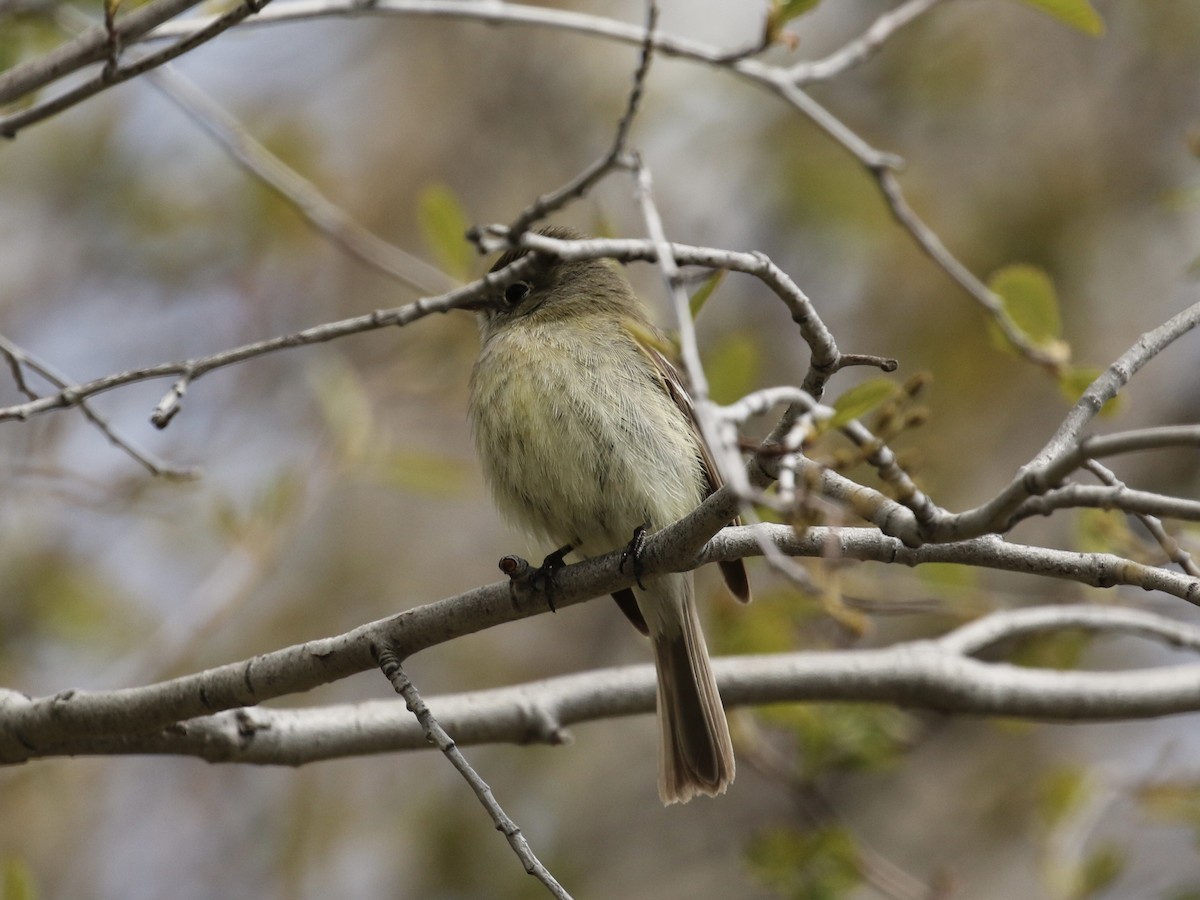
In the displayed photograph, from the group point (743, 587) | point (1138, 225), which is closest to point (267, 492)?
point (743, 587)

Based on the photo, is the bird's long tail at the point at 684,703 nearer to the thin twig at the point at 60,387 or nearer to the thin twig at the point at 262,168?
the thin twig at the point at 262,168

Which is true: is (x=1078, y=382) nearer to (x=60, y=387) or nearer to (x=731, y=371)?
(x=731, y=371)

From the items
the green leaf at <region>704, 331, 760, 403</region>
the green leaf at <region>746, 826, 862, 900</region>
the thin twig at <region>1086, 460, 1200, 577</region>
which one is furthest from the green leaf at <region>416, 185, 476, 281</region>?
the green leaf at <region>746, 826, 862, 900</region>

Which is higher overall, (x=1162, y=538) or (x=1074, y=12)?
(x=1074, y=12)

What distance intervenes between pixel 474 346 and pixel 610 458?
8.01 feet

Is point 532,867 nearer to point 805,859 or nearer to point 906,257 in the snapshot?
point 805,859

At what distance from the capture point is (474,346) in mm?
6598

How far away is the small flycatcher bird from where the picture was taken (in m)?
4.34

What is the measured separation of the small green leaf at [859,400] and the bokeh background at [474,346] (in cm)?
422

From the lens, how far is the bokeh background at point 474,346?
818 cm

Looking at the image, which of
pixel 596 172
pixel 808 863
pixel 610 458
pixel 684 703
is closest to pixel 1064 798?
pixel 808 863

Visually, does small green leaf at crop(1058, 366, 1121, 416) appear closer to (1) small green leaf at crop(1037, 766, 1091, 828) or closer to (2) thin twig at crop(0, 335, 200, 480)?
(1) small green leaf at crop(1037, 766, 1091, 828)

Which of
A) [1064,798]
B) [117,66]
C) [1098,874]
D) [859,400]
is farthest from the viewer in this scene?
[1064,798]

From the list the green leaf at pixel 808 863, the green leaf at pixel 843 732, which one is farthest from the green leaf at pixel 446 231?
the green leaf at pixel 808 863
